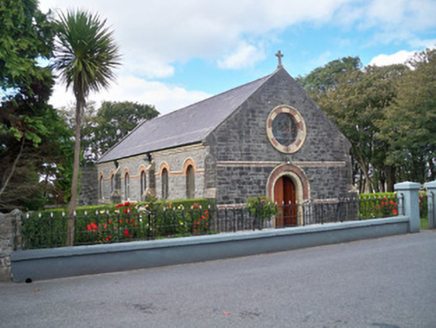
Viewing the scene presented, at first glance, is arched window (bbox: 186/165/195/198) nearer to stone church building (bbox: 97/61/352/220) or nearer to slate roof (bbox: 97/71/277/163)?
stone church building (bbox: 97/61/352/220)

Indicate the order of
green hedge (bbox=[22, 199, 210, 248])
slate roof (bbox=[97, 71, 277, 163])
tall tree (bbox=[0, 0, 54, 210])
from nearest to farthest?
green hedge (bbox=[22, 199, 210, 248]), tall tree (bbox=[0, 0, 54, 210]), slate roof (bbox=[97, 71, 277, 163])

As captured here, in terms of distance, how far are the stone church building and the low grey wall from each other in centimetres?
569

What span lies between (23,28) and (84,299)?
27.2ft

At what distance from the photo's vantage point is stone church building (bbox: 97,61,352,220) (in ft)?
54.9

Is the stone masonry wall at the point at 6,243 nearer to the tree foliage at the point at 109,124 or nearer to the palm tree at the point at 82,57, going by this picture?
the palm tree at the point at 82,57

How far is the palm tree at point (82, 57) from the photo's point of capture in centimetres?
976

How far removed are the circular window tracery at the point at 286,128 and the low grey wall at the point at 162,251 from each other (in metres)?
7.08

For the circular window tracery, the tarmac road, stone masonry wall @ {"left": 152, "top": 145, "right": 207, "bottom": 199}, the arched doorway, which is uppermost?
the circular window tracery

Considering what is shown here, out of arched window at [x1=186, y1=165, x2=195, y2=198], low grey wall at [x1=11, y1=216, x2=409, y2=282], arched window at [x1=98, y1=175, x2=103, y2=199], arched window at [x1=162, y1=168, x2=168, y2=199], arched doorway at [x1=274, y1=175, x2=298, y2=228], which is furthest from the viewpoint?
arched window at [x1=98, y1=175, x2=103, y2=199]

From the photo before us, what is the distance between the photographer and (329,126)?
1975 centimetres

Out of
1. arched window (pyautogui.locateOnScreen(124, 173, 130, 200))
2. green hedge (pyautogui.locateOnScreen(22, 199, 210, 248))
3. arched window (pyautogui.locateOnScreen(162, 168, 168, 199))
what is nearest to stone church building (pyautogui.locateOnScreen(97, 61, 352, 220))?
arched window (pyautogui.locateOnScreen(162, 168, 168, 199))

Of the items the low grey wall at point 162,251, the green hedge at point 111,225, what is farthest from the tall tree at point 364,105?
the green hedge at point 111,225

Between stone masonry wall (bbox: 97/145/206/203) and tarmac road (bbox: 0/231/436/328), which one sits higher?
stone masonry wall (bbox: 97/145/206/203)

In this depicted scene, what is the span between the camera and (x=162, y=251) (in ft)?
29.5
